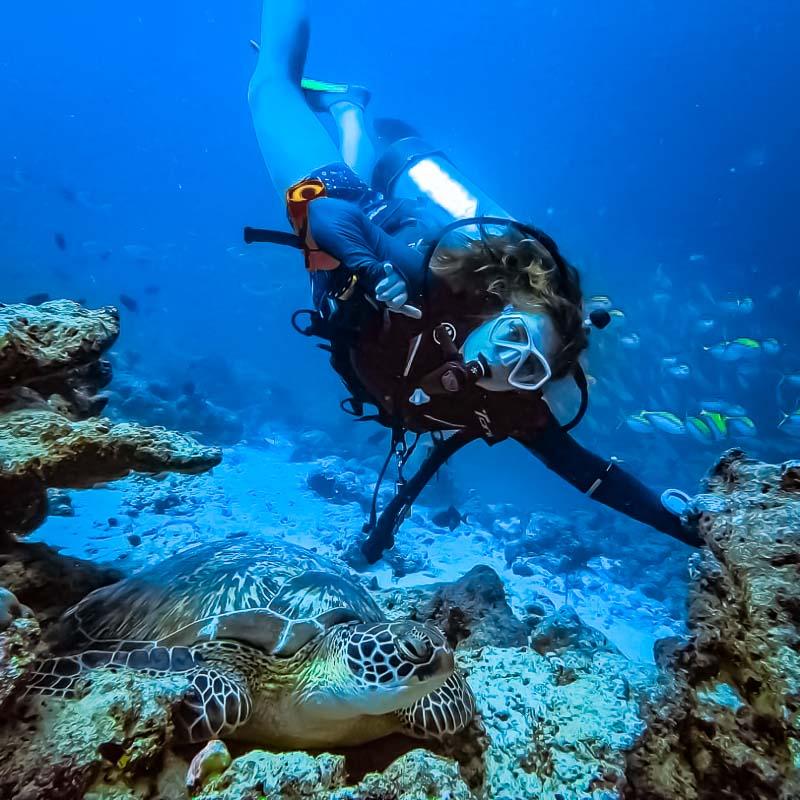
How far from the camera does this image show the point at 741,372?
68.2 ft

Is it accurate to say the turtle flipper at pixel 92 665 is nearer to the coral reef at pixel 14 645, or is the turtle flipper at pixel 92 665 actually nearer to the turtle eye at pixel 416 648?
the coral reef at pixel 14 645

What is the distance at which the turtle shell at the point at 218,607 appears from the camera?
89.0 inches

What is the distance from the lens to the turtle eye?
1837 millimetres

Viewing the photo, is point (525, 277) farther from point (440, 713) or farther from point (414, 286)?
point (440, 713)

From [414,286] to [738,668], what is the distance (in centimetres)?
236

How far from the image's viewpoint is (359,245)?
3061 mm

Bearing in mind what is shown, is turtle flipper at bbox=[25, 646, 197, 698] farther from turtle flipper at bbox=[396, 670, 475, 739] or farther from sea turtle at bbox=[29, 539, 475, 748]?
turtle flipper at bbox=[396, 670, 475, 739]

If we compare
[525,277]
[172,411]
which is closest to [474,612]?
[525,277]

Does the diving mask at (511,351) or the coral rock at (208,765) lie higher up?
the diving mask at (511,351)

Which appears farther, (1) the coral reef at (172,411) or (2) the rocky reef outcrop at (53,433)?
(1) the coral reef at (172,411)

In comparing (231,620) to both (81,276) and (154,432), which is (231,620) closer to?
(154,432)

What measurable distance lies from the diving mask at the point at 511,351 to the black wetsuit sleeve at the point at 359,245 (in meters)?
0.53

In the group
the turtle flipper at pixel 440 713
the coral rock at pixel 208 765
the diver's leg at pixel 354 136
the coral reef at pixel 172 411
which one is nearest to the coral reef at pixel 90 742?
the coral rock at pixel 208 765

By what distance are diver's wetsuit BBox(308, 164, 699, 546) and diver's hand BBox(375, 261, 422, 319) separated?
0.20 ft
